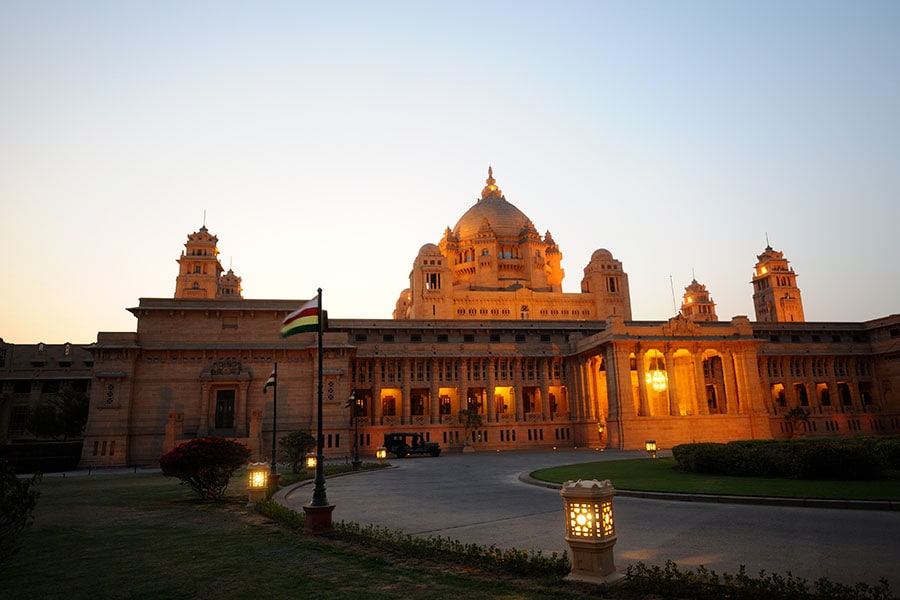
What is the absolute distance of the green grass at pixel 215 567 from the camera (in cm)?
814

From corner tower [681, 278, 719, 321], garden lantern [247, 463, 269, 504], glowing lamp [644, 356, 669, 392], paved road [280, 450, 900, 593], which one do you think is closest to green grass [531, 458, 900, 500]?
paved road [280, 450, 900, 593]

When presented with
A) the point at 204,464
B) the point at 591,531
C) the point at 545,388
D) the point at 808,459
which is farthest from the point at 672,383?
the point at 591,531

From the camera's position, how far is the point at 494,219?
91.7 meters

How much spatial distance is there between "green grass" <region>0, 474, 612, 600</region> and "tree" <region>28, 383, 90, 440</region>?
171ft

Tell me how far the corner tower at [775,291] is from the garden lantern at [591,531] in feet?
337

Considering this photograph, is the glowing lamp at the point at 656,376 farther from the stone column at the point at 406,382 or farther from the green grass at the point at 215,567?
the green grass at the point at 215,567

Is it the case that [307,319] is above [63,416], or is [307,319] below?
above

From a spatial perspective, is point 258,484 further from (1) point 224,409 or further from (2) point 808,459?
(1) point 224,409

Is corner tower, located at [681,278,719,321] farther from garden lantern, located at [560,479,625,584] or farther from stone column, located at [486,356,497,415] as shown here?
garden lantern, located at [560,479,625,584]

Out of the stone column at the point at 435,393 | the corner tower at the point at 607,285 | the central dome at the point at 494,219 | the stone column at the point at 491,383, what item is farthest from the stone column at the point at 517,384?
the central dome at the point at 494,219

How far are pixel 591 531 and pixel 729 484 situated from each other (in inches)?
506

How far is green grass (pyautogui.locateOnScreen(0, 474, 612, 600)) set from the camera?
8141 mm

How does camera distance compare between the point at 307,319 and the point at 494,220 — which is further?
the point at 494,220

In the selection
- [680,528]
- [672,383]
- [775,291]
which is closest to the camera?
[680,528]
